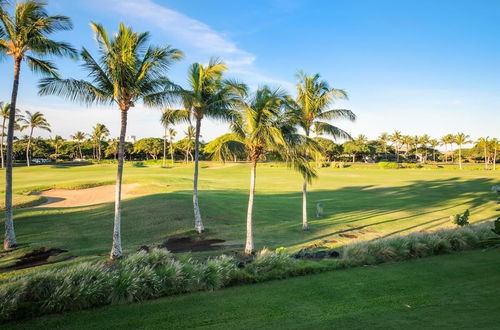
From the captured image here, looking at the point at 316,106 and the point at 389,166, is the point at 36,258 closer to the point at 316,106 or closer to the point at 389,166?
the point at 316,106

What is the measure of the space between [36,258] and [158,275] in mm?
10061

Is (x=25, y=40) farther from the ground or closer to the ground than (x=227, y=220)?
farther from the ground

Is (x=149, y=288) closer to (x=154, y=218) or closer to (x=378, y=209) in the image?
(x=154, y=218)

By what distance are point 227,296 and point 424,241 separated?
26.9ft

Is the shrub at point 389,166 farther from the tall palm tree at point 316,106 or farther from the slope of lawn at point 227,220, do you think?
the tall palm tree at point 316,106

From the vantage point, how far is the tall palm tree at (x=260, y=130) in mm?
15086

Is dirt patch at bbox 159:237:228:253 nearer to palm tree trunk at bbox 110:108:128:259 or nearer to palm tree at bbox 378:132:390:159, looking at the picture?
palm tree trunk at bbox 110:108:128:259

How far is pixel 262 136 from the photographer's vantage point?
15188 millimetres

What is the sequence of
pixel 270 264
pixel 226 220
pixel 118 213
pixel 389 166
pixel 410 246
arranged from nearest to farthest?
pixel 270 264 → pixel 410 246 → pixel 118 213 → pixel 226 220 → pixel 389 166

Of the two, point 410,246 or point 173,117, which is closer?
point 410,246

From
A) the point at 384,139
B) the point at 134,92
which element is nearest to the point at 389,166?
the point at 384,139

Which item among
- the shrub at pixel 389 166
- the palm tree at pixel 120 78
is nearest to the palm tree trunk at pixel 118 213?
the palm tree at pixel 120 78

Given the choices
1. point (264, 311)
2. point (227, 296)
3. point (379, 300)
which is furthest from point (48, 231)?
point (379, 300)

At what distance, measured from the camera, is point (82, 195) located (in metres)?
33.3
